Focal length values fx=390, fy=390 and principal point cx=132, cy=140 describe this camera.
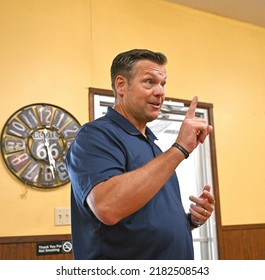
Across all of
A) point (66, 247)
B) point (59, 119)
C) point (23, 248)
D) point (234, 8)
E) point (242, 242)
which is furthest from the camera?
point (234, 8)

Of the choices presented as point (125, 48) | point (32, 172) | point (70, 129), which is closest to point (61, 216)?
point (32, 172)

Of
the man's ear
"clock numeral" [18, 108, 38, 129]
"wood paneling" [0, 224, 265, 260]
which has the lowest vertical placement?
"wood paneling" [0, 224, 265, 260]

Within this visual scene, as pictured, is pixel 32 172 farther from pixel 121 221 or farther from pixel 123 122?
pixel 121 221

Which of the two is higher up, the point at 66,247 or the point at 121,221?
the point at 121,221

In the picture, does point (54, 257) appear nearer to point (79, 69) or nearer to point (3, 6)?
point (79, 69)

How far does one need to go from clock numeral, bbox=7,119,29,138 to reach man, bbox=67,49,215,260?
113 centimetres

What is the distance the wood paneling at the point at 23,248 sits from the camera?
2139mm

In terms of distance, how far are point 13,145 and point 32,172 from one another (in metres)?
0.19

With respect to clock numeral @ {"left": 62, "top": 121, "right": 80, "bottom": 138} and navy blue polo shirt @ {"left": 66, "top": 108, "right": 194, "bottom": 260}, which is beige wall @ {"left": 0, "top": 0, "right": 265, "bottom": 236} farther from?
navy blue polo shirt @ {"left": 66, "top": 108, "right": 194, "bottom": 260}

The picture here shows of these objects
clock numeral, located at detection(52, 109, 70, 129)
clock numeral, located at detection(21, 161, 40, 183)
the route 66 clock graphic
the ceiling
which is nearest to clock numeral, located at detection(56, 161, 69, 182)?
the route 66 clock graphic

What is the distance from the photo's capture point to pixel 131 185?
0.97 metres

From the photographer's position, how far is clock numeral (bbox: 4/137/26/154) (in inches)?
88.2

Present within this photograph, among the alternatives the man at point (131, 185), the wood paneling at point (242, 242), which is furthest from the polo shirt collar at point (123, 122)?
the wood paneling at point (242, 242)

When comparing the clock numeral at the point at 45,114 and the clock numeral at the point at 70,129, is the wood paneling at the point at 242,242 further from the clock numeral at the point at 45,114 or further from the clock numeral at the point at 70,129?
the clock numeral at the point at 45,114
